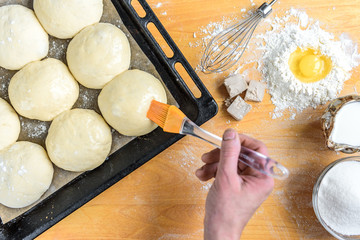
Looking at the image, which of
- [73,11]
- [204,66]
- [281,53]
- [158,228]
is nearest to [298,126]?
[281,53]

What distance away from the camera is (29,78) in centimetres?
112

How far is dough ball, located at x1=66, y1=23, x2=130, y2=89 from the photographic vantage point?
3.58 ft

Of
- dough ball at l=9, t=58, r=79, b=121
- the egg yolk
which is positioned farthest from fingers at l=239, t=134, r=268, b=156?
dough ball at l=9, t=58, r=79, b=121

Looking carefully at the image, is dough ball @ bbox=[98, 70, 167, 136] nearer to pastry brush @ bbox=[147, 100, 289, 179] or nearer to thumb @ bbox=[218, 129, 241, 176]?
pastry brush @ bbox=[147, 100, 289, 179]

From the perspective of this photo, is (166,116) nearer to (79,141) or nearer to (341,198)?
(79,141)

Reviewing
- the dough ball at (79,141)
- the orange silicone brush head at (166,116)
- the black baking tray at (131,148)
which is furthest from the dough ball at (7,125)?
A: the orange silicone brush head at (166,116)

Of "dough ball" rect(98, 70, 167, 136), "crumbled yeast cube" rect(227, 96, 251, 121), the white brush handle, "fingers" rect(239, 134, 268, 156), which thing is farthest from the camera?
"crumbled yeast cube" rect(227, 96, 251, 121)

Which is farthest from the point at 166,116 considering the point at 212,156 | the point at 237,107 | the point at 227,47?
the point at 227,47

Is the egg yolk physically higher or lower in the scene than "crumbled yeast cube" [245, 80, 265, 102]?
lower

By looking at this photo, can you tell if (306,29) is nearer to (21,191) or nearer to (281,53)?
(281,53)

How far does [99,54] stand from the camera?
3.58ft

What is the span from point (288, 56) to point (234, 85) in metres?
0.24

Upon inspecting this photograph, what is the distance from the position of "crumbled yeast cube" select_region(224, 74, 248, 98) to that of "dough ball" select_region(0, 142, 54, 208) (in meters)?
0.72

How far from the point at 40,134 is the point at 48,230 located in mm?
371
